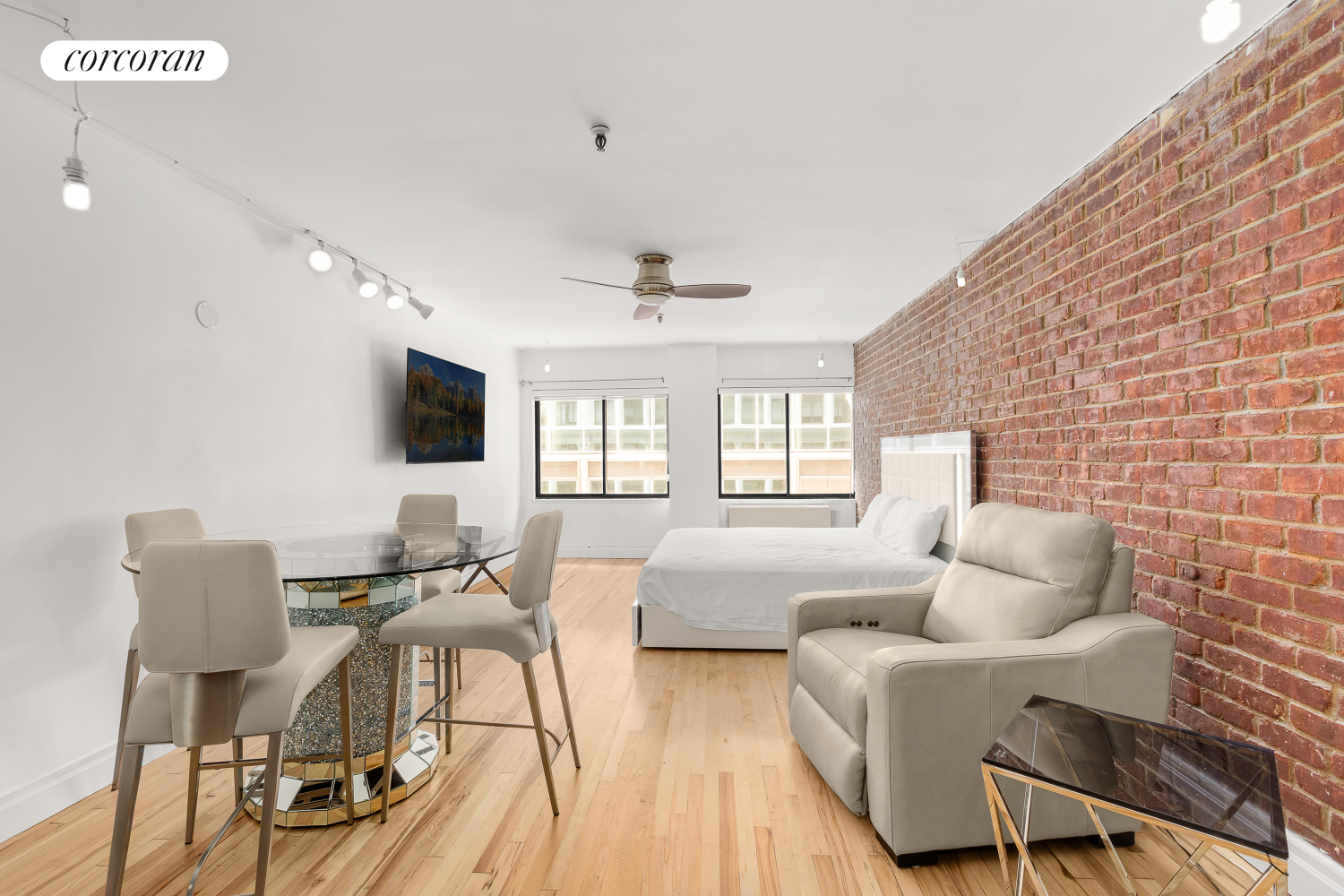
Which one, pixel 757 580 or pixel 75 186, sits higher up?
pixel 75 186

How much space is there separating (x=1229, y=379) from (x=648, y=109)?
6.75ft

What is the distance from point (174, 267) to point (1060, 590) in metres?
3.73

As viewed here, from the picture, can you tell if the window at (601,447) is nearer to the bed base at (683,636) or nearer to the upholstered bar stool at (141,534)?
the bed base at (683,636)

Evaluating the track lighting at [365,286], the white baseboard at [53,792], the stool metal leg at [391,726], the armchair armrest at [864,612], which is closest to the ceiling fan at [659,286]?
the track lighting at [365,286]

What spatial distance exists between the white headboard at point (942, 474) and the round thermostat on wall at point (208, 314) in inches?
157

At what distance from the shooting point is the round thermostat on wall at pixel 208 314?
9.68ft

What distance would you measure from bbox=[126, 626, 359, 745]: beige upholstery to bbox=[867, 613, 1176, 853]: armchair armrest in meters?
1.63

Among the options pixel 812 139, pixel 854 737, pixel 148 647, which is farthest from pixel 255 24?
pixel 854 737

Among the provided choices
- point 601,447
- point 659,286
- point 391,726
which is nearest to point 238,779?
point 391,726

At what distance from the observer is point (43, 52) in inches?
78.3

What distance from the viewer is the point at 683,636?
13.2 feet

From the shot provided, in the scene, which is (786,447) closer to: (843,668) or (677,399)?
(677,399)

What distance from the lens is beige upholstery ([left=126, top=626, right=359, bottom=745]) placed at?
1.64 m

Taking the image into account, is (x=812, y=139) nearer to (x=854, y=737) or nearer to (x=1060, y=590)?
(x=1060, y=590)
